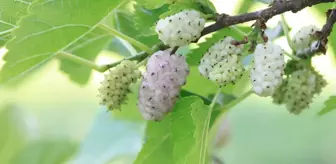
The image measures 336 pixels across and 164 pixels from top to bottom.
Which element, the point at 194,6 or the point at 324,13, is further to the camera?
the point at 324,13

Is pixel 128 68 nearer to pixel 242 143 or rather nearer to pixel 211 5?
Result: pixel 211 5

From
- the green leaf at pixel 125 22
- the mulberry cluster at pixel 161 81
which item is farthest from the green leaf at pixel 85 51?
the mulberry cluster at pixel 161 81

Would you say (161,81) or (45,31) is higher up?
(45,31)

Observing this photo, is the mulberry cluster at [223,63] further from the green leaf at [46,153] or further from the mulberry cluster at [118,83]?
the green leaf at [46,153]

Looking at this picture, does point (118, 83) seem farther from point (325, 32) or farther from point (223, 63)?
point (325, 32)

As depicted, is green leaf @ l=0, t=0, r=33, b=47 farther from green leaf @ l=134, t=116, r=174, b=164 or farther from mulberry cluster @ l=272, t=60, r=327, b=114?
mulberry cluster @ l=272, t=60, r=327, b=114

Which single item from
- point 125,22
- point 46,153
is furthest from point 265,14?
point 46,153

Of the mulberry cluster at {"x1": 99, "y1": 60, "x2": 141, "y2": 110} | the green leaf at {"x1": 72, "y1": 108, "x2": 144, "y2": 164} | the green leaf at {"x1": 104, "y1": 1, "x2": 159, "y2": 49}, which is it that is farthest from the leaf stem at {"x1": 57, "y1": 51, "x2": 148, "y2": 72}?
the green leaf at {"x1": 72, "y1": 108, "x2": 144, "y2": 164}
